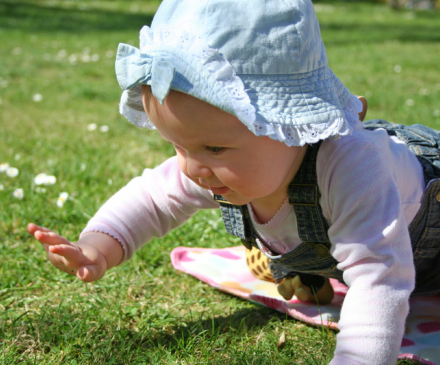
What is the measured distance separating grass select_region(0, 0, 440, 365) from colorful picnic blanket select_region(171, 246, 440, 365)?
5 cm

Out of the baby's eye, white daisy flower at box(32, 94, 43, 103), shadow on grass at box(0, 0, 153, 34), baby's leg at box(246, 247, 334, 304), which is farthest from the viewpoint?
shadow on grass at box(0, 0, 153, 34)

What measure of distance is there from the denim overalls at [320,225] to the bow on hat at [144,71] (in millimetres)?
549

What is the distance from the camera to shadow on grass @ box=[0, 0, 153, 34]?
11461 millimetres

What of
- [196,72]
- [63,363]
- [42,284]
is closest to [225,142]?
[196,72]

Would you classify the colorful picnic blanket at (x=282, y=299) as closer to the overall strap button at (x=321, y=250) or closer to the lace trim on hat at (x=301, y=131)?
the overall strap button at (x=321, y=250)

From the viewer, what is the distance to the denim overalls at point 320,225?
174 cm

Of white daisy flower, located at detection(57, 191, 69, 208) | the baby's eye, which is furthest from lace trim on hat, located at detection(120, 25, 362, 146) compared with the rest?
white daisy flower, located at detection(57, 191, 69, 208)

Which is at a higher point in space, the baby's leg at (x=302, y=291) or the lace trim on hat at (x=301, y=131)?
the lace trim on hat at (x=301, y=131)

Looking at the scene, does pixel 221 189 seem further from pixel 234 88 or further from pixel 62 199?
pixel 62 199

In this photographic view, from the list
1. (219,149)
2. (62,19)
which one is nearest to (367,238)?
(219,149)

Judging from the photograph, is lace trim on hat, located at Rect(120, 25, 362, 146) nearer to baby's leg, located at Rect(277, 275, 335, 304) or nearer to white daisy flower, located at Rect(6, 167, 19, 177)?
baby's leg, located at Rect(277, 275, 335, 304)

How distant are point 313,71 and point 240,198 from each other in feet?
1.45

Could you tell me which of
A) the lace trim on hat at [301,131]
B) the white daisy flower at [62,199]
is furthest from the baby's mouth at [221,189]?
the white daisy flower at [62,199]

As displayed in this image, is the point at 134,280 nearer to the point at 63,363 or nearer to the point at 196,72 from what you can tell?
the point at 63,363
